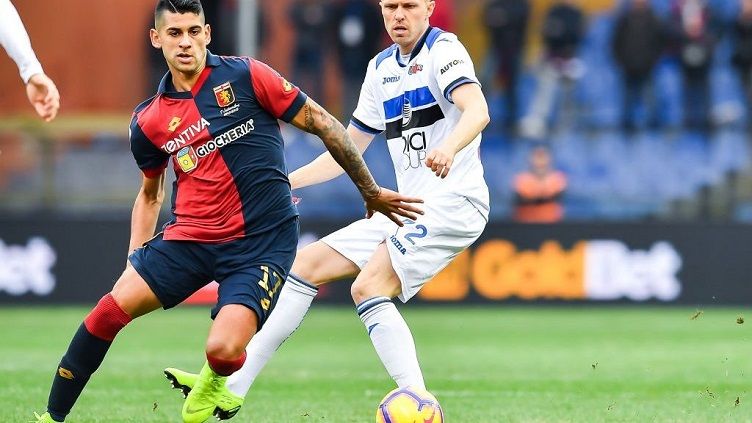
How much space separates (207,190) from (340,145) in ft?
2.25

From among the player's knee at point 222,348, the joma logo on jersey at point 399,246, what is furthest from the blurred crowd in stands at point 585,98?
the player's knee at point 222,348

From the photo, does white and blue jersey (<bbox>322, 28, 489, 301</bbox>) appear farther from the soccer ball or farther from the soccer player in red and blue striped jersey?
the soccer ball

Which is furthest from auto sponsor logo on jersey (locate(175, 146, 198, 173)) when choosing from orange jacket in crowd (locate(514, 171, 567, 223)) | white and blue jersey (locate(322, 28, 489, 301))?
orange jacket in crowd (locate(514, 171, 567, 223))

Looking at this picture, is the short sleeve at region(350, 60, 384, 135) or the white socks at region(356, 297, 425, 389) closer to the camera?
the white socks at region(356, 297, 425, 389)

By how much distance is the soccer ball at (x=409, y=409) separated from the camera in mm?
6264

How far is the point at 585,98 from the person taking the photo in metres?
17.4

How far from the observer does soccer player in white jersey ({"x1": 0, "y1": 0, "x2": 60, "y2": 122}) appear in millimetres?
5152

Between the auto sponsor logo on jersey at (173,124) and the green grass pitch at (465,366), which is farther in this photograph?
the green grass pitch at (465,366)

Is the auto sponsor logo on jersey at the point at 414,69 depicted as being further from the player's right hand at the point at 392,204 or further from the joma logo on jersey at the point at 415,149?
the player's right hand at the point at 392,204

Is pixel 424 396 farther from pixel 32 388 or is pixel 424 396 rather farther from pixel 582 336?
pixel 582 336

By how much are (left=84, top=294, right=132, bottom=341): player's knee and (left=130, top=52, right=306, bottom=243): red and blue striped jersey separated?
434mm

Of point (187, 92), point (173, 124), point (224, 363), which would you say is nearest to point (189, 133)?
point (173, 124)

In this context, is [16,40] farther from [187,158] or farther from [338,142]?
[338,142]

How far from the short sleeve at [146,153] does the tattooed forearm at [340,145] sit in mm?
752
